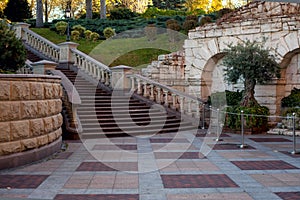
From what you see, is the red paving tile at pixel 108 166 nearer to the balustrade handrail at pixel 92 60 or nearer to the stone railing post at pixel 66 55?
the balustrade handrail at pixel 92 60

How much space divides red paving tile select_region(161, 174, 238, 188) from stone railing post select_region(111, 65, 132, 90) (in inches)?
392

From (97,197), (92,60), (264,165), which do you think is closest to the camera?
(97,197)

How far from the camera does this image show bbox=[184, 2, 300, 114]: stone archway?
15398 millimetres

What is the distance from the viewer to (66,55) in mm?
19391

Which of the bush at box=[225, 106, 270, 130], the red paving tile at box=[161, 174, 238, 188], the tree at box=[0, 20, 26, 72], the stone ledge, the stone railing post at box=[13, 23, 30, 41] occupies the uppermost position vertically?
the stone railing post at box=[13, 23, 30, 41]

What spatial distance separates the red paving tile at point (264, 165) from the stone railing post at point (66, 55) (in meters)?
12.1

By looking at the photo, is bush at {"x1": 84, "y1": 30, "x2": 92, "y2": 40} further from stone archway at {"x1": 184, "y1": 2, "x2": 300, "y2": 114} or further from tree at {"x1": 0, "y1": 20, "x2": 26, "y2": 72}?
tree at {"x1": 0, "y1": 20, "x2": 26, "y2": 72}

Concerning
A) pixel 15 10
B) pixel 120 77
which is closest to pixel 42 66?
pixel 120 77

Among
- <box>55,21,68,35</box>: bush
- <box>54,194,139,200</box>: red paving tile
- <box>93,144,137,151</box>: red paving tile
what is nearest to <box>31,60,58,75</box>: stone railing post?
<box>93,144,137,151</box>: red paving tile

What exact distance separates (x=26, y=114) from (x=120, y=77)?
28.9 ft

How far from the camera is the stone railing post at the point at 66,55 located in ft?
63.3

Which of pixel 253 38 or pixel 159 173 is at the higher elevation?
pixel 253 38

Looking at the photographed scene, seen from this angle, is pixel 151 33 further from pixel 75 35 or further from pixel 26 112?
pixel 26 112

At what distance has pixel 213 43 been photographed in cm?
1789
